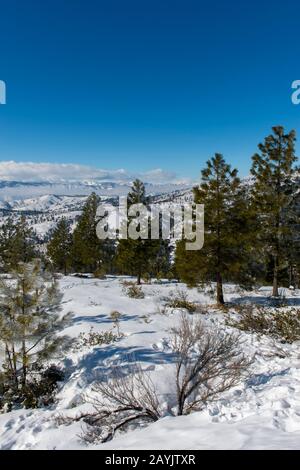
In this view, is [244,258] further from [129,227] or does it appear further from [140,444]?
[140,444]

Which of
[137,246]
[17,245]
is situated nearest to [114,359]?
[137,246]

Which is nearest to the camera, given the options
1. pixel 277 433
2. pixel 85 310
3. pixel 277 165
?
pixel 277 433

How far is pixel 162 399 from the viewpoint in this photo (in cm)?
778

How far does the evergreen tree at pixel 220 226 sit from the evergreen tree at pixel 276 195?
281 cm

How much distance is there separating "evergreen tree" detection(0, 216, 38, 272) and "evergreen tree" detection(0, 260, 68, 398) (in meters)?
0.66

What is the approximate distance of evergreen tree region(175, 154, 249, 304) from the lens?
62.7 feet

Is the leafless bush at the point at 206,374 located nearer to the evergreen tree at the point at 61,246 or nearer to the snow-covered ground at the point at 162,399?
the snow-covered ground at the point at 162,399

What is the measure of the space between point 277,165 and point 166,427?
20.0m

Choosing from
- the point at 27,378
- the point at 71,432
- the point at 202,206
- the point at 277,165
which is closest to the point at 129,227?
the point at 202,206

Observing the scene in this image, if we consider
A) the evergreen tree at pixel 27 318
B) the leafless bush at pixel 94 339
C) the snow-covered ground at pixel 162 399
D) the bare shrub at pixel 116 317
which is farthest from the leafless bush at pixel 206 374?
the bare shrub at pixel 116 317

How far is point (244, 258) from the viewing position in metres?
19.8

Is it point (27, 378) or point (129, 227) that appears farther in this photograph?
point (129, 227)

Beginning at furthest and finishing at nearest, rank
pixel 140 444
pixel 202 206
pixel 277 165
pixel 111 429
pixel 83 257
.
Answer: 1. pixel 83 257
2. pixel 277 165
3. pixel 202 206
4. pixel 111 429
5. pixel 140 444

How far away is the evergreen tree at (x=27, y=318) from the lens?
10.1m
